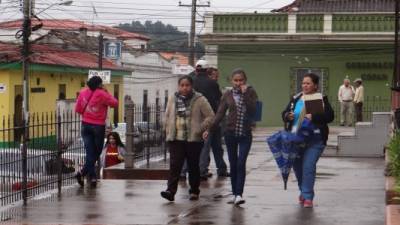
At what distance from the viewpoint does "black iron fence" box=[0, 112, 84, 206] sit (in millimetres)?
10578

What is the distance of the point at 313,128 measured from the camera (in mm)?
9828

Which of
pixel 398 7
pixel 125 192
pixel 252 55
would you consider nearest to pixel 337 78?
pixel 252 55

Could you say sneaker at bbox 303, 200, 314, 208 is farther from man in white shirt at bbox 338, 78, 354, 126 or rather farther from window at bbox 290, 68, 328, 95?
window at bbox 290, 68, 328, 95

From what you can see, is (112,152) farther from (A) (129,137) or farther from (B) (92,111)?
(B) (92,111)

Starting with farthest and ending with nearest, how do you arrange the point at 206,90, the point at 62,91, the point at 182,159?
the point at 62,91
the point at 206,90
the point at 182,159

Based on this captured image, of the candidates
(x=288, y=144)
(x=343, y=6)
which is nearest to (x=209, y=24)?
(x=343, y=6)

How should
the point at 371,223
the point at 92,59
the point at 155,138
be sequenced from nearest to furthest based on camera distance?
the point at 371,223 < the point at 155,138 < the point at 92,59

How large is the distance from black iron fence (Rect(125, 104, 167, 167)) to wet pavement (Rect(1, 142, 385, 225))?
1.73 m

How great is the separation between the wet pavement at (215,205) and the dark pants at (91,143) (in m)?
0.32

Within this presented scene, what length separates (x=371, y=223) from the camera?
8758mm

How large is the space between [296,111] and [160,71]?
56.2 meters

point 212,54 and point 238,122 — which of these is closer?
point 238,122

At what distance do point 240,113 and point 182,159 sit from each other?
3.30ft

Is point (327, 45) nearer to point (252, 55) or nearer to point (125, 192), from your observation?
point (252, 55)
